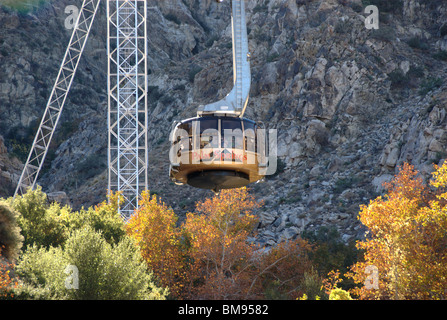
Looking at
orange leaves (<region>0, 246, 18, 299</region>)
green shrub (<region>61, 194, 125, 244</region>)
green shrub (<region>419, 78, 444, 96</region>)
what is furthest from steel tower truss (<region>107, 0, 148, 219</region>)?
green shrub (<region>419, 78, 444, 96</region>)

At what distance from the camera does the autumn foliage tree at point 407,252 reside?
88.3ft

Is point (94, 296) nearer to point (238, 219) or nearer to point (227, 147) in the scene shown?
point (227, 147)

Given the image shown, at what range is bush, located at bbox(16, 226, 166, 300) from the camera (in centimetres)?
2431

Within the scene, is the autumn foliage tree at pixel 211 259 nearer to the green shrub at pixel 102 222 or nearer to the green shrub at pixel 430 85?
the green shrub at pixel 102 222

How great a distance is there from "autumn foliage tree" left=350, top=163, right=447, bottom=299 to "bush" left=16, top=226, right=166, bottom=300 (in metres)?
10.7

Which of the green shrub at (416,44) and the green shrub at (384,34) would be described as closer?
the green shrub at (384,34)

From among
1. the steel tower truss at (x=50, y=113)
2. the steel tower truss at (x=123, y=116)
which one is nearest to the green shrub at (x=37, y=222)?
the steel tower truss at (x=50, y=113)

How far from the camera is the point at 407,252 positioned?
2797cm

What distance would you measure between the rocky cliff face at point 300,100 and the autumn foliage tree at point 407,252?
8.50 meters

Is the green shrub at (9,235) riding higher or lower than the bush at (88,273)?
higher

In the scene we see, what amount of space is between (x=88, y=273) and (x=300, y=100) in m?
A: 34.1

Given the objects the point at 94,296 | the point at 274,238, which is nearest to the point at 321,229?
the point at 274,238

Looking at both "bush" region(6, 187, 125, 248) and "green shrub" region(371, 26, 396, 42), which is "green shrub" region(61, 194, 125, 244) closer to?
"bush" region(6, 187, 125, 248)

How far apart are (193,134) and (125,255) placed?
1028 cm
